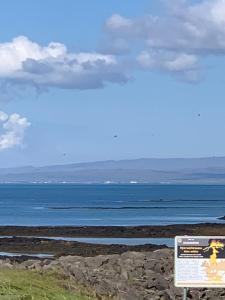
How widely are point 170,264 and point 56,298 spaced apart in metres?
11.8

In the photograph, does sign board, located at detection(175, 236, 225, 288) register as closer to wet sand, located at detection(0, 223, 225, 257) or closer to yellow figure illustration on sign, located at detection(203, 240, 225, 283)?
yellow figure illustration on sign, located at detection(203, 240, 225, 283)

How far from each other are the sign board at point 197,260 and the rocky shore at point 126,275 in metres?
6.04

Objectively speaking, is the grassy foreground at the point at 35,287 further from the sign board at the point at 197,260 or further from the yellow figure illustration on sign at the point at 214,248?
the yellow figure illustration on sign at the point at 214,248

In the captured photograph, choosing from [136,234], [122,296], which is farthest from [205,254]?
[136,234]

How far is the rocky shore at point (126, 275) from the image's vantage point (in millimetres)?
23297

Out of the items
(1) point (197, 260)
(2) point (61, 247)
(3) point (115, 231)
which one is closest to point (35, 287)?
(1) point (197, 260)

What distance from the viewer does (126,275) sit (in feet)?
84.6

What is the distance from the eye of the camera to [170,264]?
27719 mm

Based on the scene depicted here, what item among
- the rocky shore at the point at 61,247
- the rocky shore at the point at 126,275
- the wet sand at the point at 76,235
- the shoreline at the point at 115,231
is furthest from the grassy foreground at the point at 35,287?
the shoreline at the point at 115,231

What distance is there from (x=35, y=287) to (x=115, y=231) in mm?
52127

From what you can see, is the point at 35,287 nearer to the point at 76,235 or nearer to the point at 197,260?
the point at 197,260

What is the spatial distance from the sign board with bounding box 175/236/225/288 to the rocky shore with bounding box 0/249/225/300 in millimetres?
6036

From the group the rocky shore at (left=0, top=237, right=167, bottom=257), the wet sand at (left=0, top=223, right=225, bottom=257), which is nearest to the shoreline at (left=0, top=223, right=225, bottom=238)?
the wet sand at (left=0, top=223, right=225, bottom=257)

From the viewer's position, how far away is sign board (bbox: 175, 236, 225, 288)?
15.7 m
